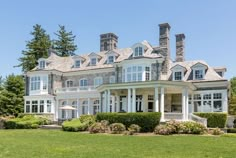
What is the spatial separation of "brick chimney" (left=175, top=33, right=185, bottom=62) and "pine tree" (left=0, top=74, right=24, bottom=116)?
26.7m

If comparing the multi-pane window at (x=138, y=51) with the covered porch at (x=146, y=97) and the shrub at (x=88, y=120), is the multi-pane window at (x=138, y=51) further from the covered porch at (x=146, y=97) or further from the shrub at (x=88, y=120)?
the shrub at (x=88, y=120)

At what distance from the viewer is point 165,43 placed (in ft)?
117

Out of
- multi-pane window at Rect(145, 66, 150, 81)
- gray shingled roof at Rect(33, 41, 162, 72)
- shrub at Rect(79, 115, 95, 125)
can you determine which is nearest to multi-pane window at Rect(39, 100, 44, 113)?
gray shingled roof at Rect(33, 41, 162, 72)

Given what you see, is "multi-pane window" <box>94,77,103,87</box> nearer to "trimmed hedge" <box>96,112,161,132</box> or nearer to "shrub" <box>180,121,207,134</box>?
"trimmed hedge" <box>96,112,161,132</box>

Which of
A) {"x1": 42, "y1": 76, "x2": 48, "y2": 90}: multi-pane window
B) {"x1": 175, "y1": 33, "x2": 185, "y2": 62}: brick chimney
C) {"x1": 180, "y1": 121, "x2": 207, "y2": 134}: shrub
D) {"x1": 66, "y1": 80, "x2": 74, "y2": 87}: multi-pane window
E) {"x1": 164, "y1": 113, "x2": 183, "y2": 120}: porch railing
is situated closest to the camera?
{"x1": 180, "y1": 121, "x2": 207, "y2": 134}: shrub

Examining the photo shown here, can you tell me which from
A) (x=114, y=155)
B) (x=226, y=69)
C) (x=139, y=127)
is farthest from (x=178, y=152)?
(x=226, y=69)

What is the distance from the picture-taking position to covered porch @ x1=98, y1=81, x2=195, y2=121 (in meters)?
29.2

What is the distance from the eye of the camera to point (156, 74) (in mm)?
34750

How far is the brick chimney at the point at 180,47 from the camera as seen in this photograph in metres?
38.7

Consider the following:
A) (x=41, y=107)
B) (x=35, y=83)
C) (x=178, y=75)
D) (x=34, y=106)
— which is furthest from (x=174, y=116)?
(x=35, y=83)

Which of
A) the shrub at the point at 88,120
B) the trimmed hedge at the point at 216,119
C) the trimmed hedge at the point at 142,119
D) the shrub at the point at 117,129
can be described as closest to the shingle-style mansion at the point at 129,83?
the trimmed hedge at the point at 142,119

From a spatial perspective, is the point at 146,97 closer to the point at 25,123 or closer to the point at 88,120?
the point at 88,120

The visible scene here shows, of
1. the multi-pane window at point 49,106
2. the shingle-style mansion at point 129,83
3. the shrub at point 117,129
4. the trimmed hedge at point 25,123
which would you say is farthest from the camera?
the multi-pane window at point 49,106

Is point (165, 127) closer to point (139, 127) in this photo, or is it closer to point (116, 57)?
point (139, 127)
